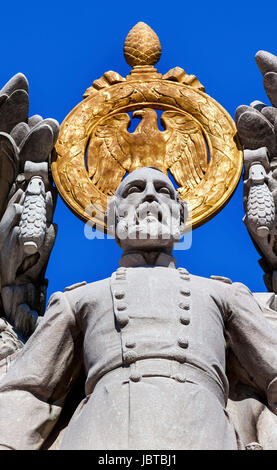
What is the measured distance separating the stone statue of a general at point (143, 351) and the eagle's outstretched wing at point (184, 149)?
1.52 m

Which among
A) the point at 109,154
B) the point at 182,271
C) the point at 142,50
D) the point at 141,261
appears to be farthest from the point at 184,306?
the point at 142,50

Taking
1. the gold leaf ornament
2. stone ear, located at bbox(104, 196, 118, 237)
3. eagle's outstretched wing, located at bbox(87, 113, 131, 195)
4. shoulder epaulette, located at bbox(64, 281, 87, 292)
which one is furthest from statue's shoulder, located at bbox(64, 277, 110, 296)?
eagle's outstretched wing, located at bbox(87, 113, 131, 195)

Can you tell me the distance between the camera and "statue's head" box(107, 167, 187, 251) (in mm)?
7273

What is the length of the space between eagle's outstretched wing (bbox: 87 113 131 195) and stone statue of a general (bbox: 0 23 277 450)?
12mm

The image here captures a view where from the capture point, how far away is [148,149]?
9273 mm

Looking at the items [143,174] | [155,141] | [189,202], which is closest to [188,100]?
[155,141]

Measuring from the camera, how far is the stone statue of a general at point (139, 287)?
20.5 feet

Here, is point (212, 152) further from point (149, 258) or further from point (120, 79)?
point (149, 258)

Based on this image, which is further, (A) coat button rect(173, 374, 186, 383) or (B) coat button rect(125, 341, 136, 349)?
(B) coat button rect(125, 341, 136, 349)

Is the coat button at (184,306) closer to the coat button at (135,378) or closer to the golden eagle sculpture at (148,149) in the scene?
the coat button at (135,378)

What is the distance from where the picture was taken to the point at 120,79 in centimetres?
960

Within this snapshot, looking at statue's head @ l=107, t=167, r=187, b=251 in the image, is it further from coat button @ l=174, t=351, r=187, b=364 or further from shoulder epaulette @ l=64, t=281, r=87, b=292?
coat button @ l=174, t=351, r=187, b=364

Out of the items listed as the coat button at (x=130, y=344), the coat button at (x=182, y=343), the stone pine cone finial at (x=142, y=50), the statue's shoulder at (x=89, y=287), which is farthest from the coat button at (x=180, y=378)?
the stone pine cone finial at (x=142, y=50)

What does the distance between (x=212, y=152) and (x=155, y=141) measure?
53 cm
